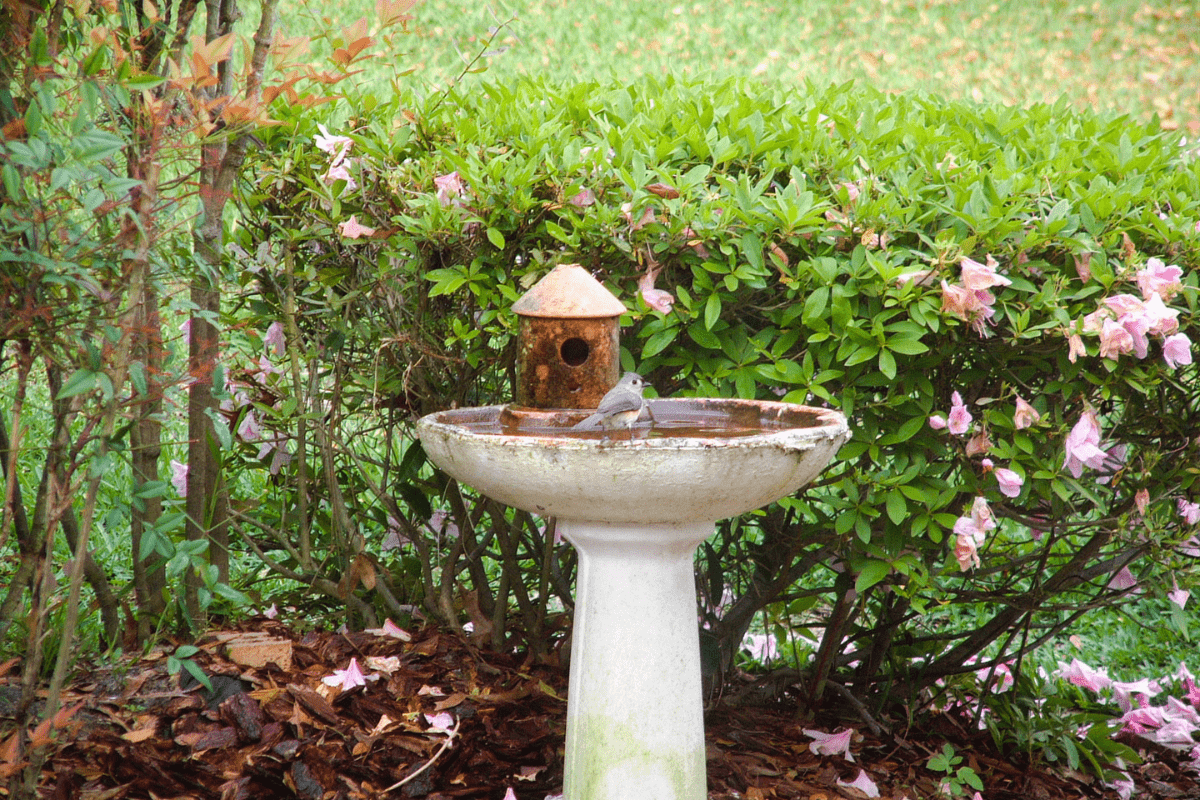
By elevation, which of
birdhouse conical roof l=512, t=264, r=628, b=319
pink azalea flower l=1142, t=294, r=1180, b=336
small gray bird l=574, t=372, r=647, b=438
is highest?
birdhouse conical roof l=512, t=264, r=628, b=319

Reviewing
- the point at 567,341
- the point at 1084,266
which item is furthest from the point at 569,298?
the point at 1084,266

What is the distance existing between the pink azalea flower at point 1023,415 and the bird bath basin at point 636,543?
50 centimetres

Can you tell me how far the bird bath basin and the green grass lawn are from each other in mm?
8234

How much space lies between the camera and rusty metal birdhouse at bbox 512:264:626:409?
2262mm

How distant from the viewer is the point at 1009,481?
7.86 ft

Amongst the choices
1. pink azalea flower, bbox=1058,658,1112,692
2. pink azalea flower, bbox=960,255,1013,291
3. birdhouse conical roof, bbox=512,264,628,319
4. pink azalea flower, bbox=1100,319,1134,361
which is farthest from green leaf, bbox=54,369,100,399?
pink azalea flower, bbox=1058,658,1112,692

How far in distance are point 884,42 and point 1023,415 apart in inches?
422

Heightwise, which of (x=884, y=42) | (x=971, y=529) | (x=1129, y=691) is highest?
(x=884, y=42)

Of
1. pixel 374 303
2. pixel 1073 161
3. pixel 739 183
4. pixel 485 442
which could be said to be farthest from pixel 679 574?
pixel 1073 161

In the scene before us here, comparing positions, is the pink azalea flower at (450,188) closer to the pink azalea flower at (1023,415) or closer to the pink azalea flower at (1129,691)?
the pink azalea flower at (1023,415)

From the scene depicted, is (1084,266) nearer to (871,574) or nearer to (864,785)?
(871,574)

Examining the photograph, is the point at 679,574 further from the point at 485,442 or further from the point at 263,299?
the point at 263,299

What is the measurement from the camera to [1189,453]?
103 inches

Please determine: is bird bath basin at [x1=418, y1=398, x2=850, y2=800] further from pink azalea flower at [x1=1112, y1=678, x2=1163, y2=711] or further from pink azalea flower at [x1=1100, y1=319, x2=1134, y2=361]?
pink azalea flower at [x1=1112, y1=678, x2=1163, y2=711]
